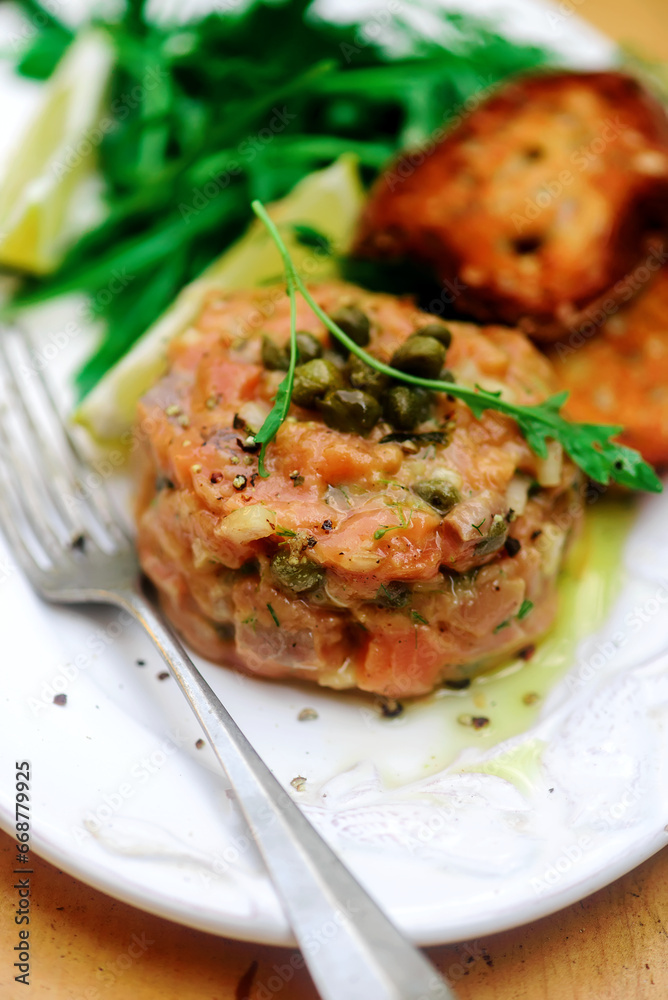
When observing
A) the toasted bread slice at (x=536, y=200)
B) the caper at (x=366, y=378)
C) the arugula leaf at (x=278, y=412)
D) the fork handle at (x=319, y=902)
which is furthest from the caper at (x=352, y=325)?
the fork handle at (x=319, y=902)

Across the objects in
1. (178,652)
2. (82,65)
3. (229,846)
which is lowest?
(229,846)

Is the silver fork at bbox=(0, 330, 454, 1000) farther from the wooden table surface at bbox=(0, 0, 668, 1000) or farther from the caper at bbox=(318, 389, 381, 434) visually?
the caper at bbox=(318, 389, 381, 434)

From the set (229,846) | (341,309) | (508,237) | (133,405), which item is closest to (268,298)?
(341,309)

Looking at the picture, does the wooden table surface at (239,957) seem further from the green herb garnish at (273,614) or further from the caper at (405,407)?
the caper at (405,407)

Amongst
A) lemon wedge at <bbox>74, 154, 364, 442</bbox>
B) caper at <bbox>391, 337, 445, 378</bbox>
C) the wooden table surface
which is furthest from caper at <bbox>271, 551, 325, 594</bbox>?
lemon wedge at <bbox>74, 154, 364, 442</bbox>

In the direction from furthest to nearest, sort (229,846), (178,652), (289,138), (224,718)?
(289,138)
(178,652)
(224,718)
(229,846)

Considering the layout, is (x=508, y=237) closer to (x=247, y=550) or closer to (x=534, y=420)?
(x=534, y=420)
